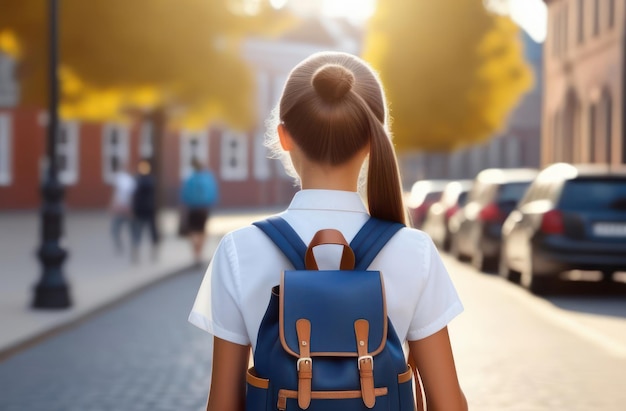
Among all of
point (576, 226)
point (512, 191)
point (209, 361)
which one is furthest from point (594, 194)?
point (209, 361)

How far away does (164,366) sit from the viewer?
8812mm

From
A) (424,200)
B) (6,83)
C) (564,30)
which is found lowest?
(424,200)

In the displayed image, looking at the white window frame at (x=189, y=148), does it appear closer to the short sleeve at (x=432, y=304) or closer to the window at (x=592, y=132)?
the window at (x=592, y=132)

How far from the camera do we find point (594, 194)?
14.2m

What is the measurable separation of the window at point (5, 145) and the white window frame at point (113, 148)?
4237 mm

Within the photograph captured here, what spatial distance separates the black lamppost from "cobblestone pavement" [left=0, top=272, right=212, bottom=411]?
0.53 meters

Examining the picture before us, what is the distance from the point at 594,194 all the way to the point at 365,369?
40.3 feet

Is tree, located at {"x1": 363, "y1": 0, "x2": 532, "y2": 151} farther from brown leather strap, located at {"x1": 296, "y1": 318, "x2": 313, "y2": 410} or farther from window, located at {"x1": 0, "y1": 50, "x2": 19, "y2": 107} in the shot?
brown leather strap, located at {"x1": 296, "y1": 318, "x2": 313, "y2": 410}

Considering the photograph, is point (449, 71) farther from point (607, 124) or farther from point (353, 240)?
point (353, 240)

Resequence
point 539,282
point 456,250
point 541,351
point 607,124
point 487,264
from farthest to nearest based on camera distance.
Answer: point 607,124 < point 456,250 < point 487,264 < point 539,282 < point 541,351

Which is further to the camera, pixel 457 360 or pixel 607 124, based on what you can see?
pixel 607 124

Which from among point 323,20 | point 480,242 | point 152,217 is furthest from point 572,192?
point 323,20

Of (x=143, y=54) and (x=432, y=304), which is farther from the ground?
(x=143, y=54)

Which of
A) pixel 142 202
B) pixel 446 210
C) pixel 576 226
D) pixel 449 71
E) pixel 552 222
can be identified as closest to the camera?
pixel 576 226
